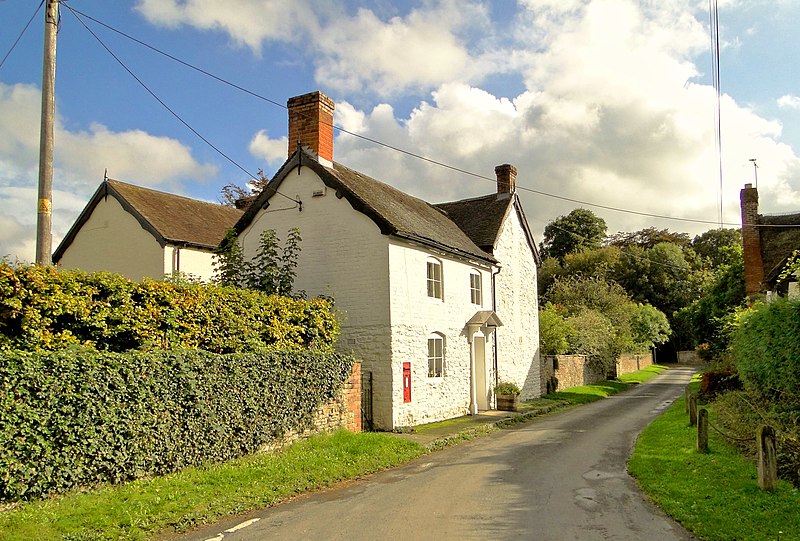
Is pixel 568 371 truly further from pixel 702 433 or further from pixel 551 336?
pixel 702 433

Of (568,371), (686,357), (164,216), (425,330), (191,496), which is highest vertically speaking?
(164,216)

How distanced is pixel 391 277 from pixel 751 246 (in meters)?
21.8

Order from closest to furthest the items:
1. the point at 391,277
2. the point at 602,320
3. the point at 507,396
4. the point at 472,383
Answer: the point at 391,277 → the point at 472,383 → the point at 507,396 → the point at 602,320

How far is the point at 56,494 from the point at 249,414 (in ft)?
13.7

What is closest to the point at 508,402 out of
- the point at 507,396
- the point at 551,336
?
the point at 507,396

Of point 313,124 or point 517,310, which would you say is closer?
point 313,124

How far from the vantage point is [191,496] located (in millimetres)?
9320

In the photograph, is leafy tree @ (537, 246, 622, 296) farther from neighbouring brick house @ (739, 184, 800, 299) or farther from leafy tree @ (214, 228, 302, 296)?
leafy tree @ (214, 228, 302, 296)

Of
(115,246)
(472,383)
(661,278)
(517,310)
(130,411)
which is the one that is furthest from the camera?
(661,278)

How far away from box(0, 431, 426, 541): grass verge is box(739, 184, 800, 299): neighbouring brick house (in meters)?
24.0

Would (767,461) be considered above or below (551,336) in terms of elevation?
below

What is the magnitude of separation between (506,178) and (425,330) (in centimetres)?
1144

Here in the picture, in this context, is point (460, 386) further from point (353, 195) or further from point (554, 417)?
point (353, 195)

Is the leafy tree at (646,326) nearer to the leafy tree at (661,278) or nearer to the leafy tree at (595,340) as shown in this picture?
the leafy tree at (661,278)
